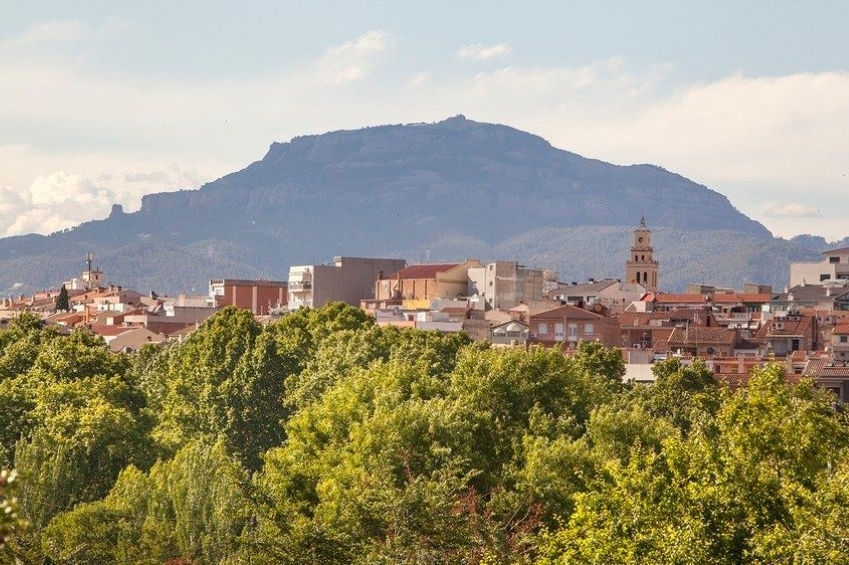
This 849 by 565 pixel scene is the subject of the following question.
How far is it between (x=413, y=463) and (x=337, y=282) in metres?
139

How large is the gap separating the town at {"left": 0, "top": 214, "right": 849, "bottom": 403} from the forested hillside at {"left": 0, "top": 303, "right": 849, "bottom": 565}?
29125 millimetres

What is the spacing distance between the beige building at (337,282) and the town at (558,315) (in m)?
0.16

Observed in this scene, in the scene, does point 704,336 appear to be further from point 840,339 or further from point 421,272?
point 421,272

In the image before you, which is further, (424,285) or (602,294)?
(602,294)

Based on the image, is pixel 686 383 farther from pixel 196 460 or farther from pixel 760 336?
pixel 760 336

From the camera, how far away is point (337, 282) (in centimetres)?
18825

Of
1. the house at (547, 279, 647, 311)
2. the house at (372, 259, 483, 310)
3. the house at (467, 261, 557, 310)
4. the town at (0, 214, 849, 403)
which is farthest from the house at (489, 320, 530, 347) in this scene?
the house at (547, 279, 647, 311)

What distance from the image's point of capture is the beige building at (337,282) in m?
184

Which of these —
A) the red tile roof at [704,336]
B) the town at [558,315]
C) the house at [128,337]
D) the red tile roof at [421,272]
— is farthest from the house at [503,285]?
the red tile roof at [704,336]

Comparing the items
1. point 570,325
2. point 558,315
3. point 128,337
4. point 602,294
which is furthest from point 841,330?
point 602,294

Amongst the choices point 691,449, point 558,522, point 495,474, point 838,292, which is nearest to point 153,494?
point 495,474

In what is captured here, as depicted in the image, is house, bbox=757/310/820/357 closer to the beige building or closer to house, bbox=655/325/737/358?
house, bbox=655/325/737/358

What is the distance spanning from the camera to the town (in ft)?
412

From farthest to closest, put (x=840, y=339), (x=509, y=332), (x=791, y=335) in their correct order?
(x=791, y=335), (x=509, y=332), (x=840, y=339)
